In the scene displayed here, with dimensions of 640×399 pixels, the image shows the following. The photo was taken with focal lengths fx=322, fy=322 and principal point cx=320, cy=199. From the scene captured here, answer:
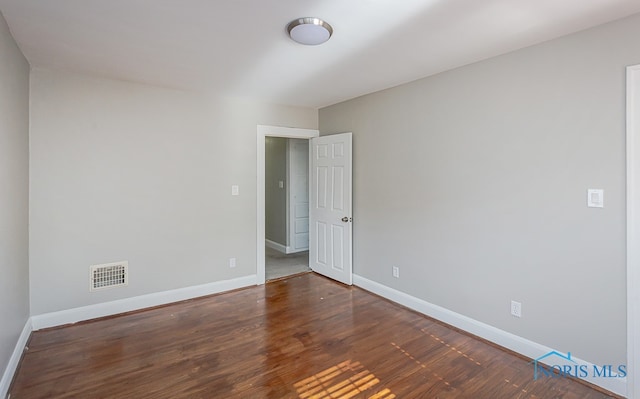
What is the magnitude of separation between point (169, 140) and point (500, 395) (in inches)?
145

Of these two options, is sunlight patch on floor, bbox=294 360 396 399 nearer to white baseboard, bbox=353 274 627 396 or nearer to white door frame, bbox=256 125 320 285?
white baseboard, bbox=353 274 627 396

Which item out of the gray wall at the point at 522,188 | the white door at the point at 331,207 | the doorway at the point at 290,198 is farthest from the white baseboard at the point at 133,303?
the gray wall at the point at 522,188

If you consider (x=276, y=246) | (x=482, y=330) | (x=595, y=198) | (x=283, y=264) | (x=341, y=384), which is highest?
(x=595, y=198)

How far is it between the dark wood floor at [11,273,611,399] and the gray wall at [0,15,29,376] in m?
0.40

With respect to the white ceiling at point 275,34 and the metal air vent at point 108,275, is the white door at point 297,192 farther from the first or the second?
the metal air vent at point 108,275

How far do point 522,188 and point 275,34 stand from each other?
85.4 inches

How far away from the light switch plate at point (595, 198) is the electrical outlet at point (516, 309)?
3.00 feet

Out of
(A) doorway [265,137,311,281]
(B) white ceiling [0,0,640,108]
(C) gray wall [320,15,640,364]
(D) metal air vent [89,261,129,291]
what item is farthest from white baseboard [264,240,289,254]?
(B) white ceiling [0,0,640,108]

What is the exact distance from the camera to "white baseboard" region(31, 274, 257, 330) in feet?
9.73

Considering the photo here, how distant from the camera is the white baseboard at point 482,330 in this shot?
2.10 m

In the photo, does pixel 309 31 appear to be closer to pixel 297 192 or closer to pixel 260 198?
pixel 260 198

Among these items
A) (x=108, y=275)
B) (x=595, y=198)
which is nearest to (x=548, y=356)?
(x=595, y=198)

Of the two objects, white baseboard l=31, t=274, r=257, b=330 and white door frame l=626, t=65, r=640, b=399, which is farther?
white baseboard l=31, t=274, r=257, b=330

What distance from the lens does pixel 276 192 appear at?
6.30 m
